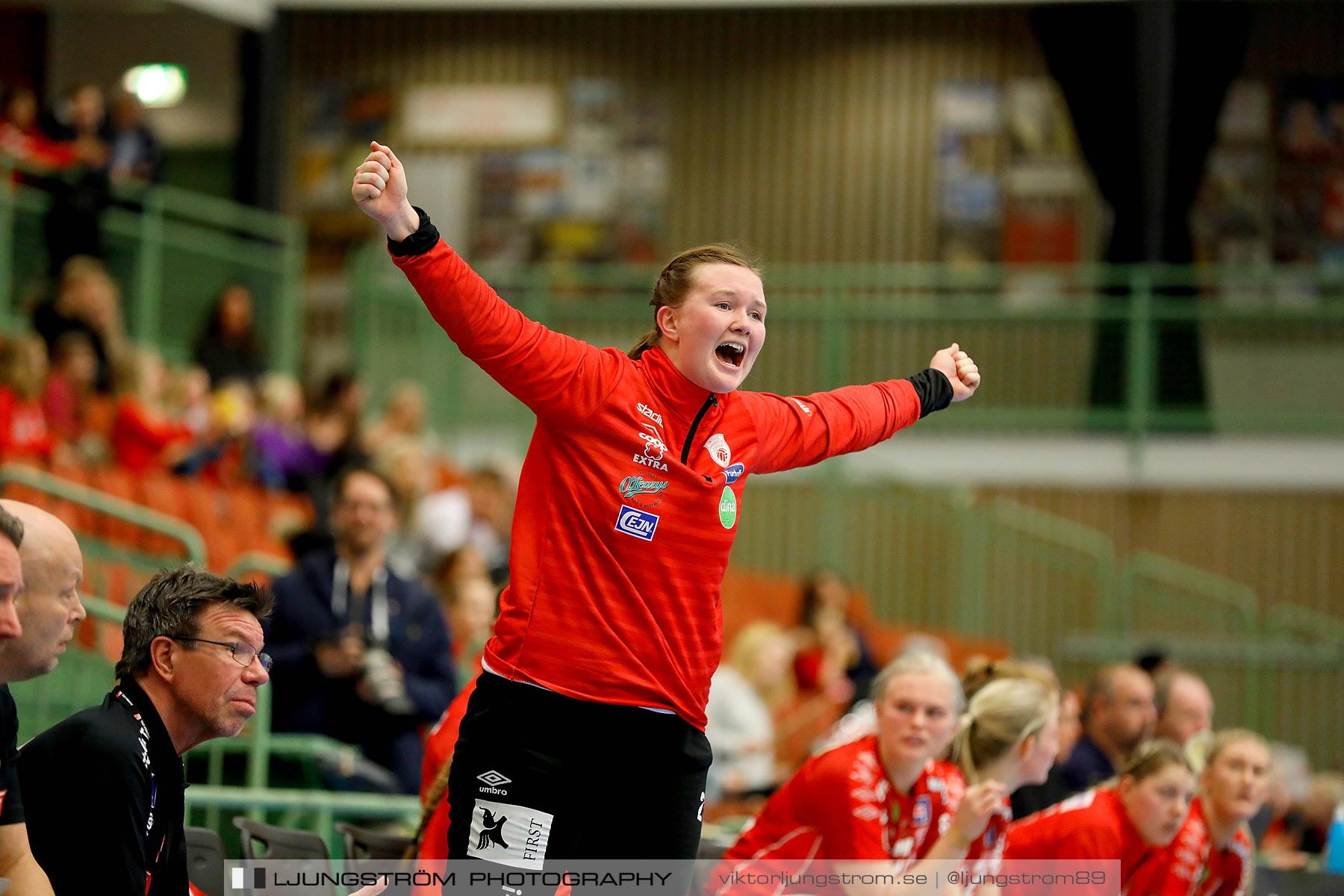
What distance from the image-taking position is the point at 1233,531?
42.0 ft

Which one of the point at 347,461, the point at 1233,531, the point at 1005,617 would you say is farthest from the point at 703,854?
the point at 1233,531

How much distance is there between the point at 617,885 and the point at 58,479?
5.62 metres

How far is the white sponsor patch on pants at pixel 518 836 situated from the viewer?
297 centimetres

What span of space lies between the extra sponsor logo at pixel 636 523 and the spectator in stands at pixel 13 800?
1.01 meters

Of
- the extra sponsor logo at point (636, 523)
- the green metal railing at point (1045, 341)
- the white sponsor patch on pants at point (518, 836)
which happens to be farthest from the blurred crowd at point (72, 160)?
the white sponsor patch on pants at point (518, 836)

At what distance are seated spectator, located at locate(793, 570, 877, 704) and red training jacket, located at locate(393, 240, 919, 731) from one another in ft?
20.4

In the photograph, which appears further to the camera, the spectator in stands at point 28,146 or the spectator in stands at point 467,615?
the spectator in stands at point 28,146

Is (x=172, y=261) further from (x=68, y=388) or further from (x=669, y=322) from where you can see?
(x=669, y=322)

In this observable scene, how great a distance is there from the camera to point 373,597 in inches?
243

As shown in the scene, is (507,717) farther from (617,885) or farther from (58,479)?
(58,479)

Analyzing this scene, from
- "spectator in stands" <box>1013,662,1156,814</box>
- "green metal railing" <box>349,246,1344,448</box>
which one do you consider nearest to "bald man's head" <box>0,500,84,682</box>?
"spectator in stands" <box>1013,662,1156,814</box>

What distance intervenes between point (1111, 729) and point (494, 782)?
4.11 m

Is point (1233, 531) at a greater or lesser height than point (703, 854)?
greater

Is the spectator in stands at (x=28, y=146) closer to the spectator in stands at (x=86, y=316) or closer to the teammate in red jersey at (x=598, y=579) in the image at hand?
the spectator in stands at (x=86, y=316)
